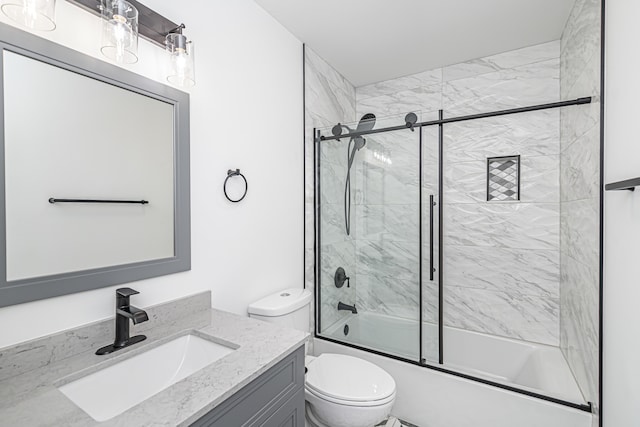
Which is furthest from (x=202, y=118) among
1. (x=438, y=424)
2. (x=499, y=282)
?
(x=499, y=282)

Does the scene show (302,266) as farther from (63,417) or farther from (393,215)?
(63,417)

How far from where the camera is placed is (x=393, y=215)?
2.03 metres

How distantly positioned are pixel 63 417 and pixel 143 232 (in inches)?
26.3

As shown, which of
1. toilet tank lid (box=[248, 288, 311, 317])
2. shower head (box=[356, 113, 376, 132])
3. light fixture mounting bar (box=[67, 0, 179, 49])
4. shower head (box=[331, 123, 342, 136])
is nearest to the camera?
light fixture mounting bar (box=[67, 0, 179, 49])

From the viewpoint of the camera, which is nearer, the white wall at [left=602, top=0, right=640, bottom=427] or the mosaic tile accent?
the white wall at [left=602, top=0, right=640, bottom=427]

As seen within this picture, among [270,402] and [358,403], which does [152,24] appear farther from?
[358,403]

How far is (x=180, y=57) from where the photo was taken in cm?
126

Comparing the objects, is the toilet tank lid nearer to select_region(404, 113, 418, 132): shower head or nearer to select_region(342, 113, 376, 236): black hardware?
select_region(342, 113, 376, 236): black hardware

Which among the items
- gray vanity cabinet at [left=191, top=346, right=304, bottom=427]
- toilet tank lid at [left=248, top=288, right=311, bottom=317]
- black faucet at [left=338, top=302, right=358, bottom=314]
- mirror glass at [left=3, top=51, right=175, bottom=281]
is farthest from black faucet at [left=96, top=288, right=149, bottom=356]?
black faucet at [left=338, top=302, right=358, bottom=314]

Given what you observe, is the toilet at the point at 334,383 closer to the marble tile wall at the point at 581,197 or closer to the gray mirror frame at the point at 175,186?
the gray mirror frame at the point at 175,186

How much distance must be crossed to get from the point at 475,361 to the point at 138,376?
232cm

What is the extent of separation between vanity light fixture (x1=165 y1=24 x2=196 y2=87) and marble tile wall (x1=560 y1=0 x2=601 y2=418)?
184 centimetres

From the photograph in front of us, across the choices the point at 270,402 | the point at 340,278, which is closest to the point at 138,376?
the point at 270,402

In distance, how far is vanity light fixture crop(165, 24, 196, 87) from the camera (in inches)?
48.8
